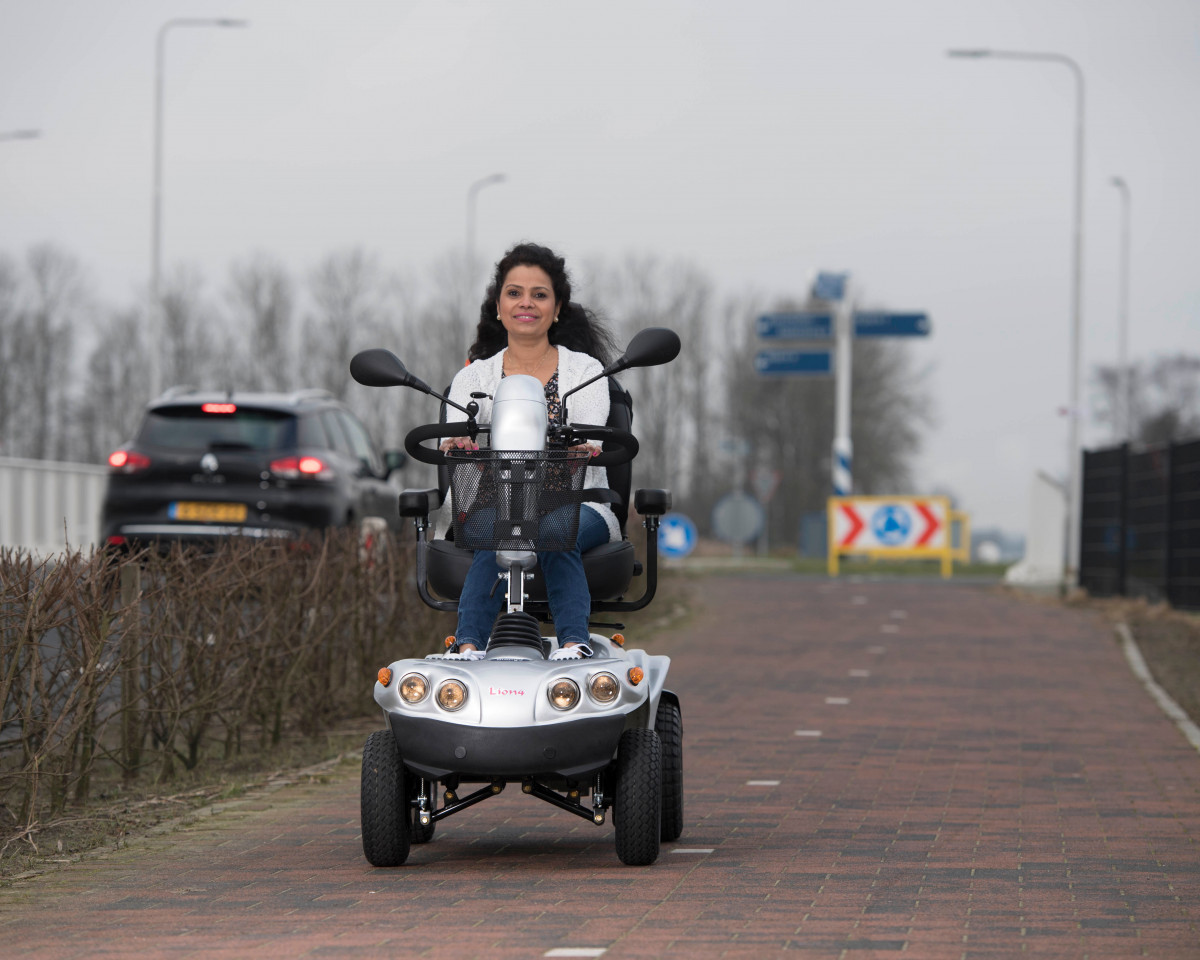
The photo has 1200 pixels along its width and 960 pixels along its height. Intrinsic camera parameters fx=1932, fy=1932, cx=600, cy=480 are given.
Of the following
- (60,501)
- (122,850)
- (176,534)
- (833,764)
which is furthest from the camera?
(60,501)

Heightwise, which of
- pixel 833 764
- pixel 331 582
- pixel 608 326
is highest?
pixel 608 326

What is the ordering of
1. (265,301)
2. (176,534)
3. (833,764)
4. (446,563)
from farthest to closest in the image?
(265,301) → (176,534) → (833,764) → (446,563)

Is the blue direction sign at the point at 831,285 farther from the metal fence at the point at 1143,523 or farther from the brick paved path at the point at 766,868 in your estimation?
the brick paved path at the point at 766,868

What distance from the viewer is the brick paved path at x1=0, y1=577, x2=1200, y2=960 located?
512cm

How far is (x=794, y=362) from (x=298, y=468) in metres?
25.4

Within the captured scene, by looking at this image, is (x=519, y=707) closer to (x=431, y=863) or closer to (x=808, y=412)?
(x=431, y=863)

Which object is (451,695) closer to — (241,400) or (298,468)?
(298,468)

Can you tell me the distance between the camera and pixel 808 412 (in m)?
67.2

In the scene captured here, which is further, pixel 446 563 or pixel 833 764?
pixel 833 764

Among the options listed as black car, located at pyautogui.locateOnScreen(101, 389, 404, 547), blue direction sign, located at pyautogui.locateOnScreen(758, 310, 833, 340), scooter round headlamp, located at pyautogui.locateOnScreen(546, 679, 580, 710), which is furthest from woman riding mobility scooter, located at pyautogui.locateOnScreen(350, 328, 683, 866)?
blue direction sign, located at pyautogui.locateOnScreen(758, 310, 833, 340)

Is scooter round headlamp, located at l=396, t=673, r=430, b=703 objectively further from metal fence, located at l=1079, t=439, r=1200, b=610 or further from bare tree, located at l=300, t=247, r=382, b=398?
bare tree, located at l=300, t=247, r=382, b=398

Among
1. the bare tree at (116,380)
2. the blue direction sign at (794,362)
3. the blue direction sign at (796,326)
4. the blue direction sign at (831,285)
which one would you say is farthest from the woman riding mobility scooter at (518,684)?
the bare tree at (116,380)

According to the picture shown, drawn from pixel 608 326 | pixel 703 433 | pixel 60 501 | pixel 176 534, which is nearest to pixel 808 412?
pixel 703 433

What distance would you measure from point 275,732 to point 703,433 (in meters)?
59.1
